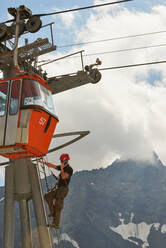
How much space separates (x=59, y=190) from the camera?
12.9 metres

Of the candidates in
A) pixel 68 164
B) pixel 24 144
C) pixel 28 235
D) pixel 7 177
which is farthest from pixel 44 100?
pixel 28 235

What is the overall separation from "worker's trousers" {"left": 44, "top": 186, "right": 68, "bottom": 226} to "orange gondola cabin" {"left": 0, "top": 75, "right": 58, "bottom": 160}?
76.0 inches

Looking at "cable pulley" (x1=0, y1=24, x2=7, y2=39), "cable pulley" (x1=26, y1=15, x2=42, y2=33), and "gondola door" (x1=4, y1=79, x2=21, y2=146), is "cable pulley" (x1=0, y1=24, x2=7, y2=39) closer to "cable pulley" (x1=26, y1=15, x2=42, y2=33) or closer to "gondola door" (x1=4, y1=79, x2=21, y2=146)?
"cable pulley" (x1=26, y1=15, x2=42, y2=33)

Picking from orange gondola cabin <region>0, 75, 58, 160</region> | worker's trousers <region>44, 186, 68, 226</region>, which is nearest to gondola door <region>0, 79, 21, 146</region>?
orange gondola cabin <region>0, 75, 58, 160</region>

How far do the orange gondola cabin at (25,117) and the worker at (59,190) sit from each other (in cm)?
118

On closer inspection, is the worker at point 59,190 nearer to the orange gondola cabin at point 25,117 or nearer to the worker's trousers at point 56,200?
the worker's trousers at point 56,200

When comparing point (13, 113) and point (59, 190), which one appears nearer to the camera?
point (13, 113)

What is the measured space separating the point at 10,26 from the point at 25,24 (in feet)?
4.09

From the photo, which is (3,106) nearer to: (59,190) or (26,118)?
(26,118)

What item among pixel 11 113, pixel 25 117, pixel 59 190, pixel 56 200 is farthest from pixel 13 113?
pixel 56 200

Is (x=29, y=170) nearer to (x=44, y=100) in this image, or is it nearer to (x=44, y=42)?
(x=44, y=100)

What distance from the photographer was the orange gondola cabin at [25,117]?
10633 millimetres

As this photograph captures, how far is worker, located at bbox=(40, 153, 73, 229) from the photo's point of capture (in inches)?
501

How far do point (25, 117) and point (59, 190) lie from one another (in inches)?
144
